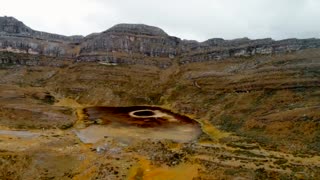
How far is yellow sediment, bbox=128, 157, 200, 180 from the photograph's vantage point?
5041 cm

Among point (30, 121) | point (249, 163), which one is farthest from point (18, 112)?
point (249, 163)

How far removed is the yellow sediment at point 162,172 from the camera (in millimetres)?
50406

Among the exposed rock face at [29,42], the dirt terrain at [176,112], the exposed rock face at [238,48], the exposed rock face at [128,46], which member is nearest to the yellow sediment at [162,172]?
the dirt terrain at [176,112]

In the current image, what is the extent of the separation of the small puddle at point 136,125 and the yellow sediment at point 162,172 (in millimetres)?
18329

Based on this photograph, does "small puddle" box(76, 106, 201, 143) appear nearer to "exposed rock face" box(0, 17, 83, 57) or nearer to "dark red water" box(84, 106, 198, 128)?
"dark red water" box(84, 106, 198, 128)

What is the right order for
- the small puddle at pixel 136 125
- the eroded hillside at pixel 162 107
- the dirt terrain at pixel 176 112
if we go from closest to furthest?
the dirt terrain at pixel 176 112 < the eroded hillside at pixel 162 107 < the small puddle at pixel 136 125

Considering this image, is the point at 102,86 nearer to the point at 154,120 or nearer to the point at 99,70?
the point at 99,70

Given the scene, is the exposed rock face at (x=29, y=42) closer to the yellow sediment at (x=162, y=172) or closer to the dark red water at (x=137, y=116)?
the dark red water at (x=137, y=116)

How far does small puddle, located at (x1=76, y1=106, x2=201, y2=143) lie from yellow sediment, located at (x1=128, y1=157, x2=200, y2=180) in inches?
722

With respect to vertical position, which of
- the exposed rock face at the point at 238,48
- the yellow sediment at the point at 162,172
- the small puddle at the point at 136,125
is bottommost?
the yellow sediment at the point at 162,172

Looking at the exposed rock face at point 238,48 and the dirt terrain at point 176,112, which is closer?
the dirt terrain at point 176,112

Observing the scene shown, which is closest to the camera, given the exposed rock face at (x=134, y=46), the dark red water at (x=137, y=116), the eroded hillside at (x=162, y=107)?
the eroded hillside at (x=162, y=107)

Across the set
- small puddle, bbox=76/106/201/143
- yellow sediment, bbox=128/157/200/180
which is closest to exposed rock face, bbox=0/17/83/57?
small puddle, bbox=76/106/201/143

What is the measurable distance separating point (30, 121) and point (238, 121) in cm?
4653
